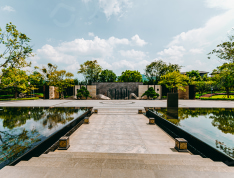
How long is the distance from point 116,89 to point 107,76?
28.1 m

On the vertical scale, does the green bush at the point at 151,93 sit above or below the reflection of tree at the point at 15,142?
above

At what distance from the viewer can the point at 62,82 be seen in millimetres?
28688

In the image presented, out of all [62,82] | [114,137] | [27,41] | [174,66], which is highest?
[174,66]

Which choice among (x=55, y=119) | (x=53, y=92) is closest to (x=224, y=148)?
(x=55, y=119)

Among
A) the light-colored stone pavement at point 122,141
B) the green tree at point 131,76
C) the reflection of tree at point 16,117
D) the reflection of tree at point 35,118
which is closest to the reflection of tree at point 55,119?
the reflection of tree at point 35,118

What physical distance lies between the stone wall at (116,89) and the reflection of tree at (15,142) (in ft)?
78.6

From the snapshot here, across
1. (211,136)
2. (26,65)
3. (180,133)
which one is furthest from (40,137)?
(26,65)

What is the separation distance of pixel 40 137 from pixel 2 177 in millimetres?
3014

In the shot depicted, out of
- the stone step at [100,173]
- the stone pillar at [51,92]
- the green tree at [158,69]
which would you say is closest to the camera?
the stone step at [100,173]

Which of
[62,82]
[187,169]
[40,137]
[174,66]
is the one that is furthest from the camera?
[174,66]

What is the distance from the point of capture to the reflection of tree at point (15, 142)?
357 centimetres

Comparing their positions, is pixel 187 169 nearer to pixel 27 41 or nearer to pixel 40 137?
pixel 40 137

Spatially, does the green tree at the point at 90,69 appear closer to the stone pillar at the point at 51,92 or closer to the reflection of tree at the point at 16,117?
the stone pillar at the point at 51,92

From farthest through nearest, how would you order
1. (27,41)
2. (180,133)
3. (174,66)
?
(174,66) < (27,41) < (180,133)
